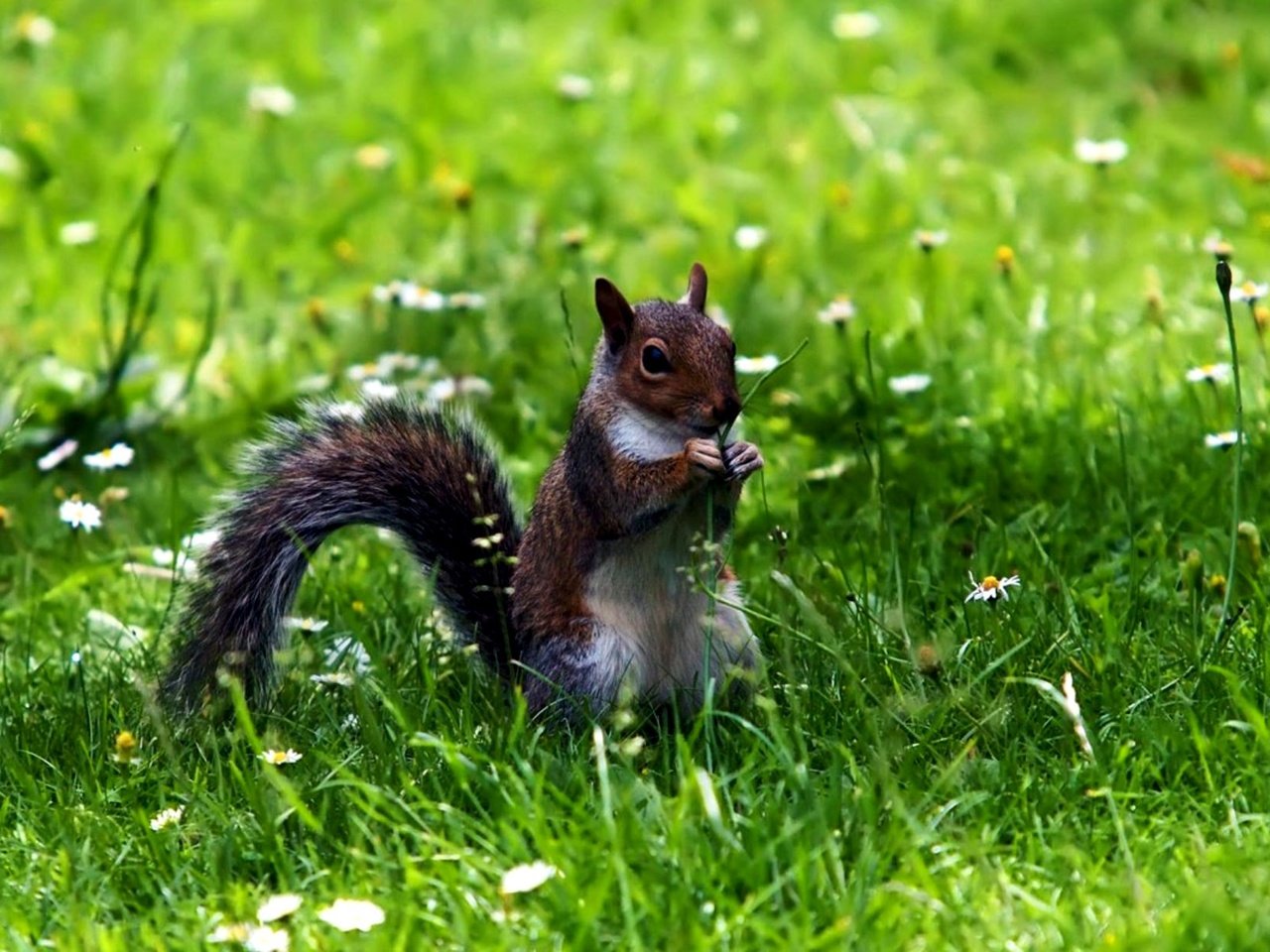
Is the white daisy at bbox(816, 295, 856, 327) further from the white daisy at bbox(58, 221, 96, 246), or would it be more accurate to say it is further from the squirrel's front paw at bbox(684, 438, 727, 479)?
the white daisy at bbox(58, 221, 96, 246)

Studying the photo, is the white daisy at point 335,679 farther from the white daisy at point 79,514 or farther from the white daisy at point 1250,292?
the white daisy at point 1250,292

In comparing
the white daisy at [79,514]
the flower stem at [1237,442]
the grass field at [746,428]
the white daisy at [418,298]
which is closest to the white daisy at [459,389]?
the grass field at [746,428]

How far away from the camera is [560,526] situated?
121 inches

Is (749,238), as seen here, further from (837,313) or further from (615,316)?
(615,316)

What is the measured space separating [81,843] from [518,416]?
1946mm

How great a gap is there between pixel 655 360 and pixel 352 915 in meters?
0.93

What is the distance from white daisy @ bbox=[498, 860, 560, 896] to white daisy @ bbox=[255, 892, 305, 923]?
0.24 m

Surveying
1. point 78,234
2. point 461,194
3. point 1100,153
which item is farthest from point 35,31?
point 1100,153

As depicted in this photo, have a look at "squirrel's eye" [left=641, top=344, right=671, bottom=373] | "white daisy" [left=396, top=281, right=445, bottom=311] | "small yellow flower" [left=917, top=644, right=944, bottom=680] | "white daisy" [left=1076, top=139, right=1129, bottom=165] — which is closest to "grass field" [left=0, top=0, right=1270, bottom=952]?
"small yellow flower" [left=917, top=644, right=944, bottom=680]

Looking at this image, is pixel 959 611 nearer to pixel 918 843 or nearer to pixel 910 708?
pixel 910 708

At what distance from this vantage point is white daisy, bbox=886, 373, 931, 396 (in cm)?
418

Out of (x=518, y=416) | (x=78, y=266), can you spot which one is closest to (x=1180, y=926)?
(x=518, y=416)

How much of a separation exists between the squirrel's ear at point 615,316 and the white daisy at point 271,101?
3.34 m

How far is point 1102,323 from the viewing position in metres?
4.65
